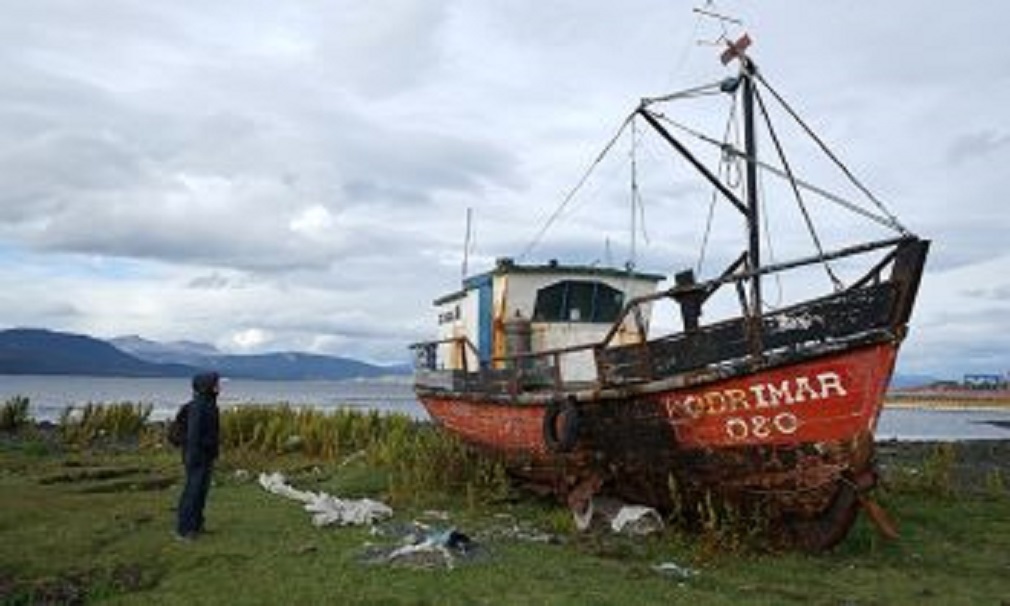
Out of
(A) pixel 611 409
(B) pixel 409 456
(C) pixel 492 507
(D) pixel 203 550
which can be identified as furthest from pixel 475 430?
(D) pixel 203 550

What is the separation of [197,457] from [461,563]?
3.49 meters

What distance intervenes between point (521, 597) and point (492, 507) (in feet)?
17.9

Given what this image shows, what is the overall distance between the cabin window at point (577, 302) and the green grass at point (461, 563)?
2852 mm

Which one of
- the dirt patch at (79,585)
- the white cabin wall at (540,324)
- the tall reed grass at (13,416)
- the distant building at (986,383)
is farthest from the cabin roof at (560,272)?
the distant building at (986,383)

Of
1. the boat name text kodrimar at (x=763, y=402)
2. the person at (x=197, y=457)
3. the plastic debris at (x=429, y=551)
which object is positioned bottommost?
the plastic debris at (x=429, y=551)

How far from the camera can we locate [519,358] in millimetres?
13945

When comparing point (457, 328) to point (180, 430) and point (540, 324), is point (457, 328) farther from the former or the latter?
point (180, 430)

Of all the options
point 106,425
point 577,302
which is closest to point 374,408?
point 106,425

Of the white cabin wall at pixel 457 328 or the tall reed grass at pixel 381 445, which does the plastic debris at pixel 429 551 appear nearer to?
the tall reed grass at pixel 381 445

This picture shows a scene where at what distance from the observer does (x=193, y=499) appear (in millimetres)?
11219

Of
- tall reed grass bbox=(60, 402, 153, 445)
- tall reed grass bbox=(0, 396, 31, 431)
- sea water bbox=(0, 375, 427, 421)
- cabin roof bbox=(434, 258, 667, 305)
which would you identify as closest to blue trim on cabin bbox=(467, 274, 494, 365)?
cabin roof bbox=(434, 258, 667, 305)

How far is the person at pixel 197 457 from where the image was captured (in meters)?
11.2

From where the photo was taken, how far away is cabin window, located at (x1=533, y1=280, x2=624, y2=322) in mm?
16641

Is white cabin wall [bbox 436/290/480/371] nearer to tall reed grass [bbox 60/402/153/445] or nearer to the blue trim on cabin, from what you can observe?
the blue trim on cabin
